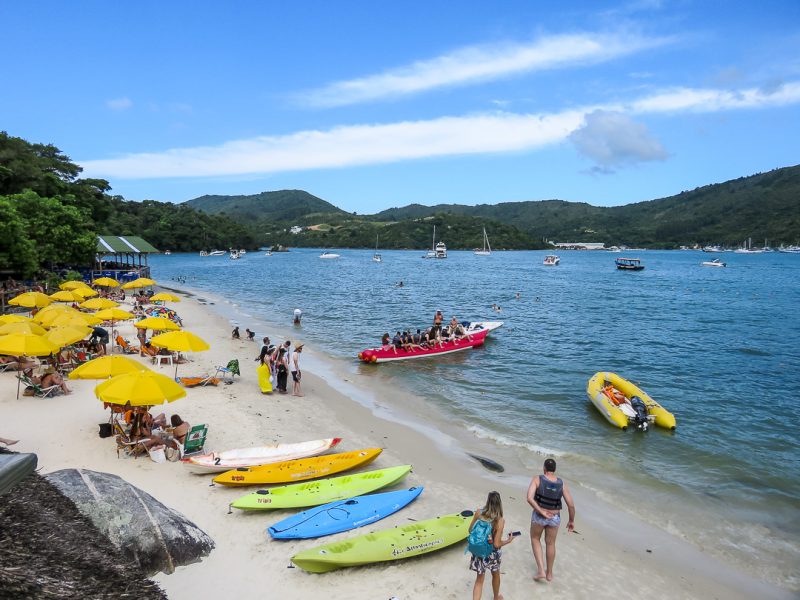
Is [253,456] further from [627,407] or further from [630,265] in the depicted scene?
[630,265]

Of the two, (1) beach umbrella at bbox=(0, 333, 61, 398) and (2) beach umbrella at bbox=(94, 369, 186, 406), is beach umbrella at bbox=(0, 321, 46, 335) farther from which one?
(2) beach umbrella at bbox=(94, 369, 186, 406)

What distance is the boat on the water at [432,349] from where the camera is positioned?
70.2 feet

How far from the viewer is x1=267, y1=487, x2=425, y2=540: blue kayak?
7.84 metres

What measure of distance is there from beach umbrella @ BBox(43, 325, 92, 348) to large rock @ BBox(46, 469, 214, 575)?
8.00m

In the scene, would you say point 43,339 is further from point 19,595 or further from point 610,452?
point 610,452

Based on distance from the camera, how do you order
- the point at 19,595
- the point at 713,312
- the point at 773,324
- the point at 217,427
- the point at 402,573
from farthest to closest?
the point at 713,312 < the point at 773,324 < the point at 217,427 < the point at 402,573 < the point at 19,595

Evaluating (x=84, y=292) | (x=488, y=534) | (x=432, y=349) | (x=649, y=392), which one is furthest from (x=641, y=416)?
(x=84, y=292)

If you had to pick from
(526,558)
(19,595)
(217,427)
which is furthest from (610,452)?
(19,595)

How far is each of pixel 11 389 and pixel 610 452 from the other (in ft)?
51.4

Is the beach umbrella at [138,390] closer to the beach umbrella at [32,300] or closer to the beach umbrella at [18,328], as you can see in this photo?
the beach umbrella at [18,328]

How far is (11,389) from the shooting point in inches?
554

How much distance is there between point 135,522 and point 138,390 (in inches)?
132

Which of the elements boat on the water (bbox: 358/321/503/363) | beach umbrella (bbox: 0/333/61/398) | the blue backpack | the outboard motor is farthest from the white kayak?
boat on the water (bbox: 358/321/503/363)

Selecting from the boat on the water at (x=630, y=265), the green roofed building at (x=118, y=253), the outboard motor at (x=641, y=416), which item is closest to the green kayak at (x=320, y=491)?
the outboard motor at (x=641, y=416)
